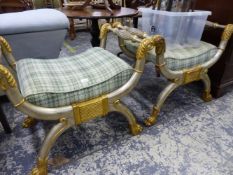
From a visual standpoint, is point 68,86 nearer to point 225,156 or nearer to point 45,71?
point 45,71

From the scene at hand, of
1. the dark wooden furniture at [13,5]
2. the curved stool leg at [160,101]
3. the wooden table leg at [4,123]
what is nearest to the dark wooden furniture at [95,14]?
the curved stool leg at [160,101]

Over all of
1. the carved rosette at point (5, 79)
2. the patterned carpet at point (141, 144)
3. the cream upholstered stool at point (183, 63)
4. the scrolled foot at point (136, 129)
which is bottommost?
the patterned carpet at point (141, 144)

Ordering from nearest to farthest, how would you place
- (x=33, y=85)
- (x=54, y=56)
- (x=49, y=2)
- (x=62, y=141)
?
(x=33, y=85), (x=62, y=141), (x=54, y=56), (x=49, y=2)

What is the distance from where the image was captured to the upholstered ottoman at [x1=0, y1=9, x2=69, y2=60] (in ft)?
3.93

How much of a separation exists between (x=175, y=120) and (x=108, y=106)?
1.85 feet

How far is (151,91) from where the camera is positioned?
5.62ft

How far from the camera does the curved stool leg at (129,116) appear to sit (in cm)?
110

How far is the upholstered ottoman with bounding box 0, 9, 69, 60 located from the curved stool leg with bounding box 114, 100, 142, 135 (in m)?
0.63

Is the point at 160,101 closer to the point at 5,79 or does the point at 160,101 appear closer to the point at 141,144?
the point at 141,144

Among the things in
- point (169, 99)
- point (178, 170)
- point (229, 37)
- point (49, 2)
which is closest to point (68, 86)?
point (178, 170)

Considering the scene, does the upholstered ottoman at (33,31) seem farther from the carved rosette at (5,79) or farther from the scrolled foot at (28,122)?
the carved rosette at (5,79)

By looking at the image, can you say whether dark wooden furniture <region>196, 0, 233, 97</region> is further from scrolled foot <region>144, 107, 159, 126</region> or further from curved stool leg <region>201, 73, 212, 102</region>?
scrolled foot <region>144, 107, 159, 126</region>

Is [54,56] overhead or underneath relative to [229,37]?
underneath

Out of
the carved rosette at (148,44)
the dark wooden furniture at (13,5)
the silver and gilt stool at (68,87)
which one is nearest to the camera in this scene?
the silver and gilt stool at (68,87)
